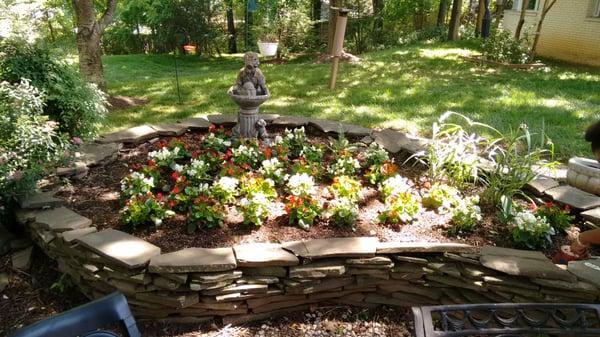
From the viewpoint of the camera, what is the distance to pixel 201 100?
6195 millimetres

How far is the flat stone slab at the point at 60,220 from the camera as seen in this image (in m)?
2.70

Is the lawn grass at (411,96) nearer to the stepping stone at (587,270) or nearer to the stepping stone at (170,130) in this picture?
the stepping stone at (170,130)

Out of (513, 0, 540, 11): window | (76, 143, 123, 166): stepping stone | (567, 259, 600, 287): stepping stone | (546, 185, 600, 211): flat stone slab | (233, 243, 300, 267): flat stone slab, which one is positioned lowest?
(567, 259, 600, 287): stepping stone

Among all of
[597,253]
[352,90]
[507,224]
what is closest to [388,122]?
[352,90]

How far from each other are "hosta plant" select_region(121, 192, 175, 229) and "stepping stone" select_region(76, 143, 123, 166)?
1.03 metres

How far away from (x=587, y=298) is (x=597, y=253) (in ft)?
1.89

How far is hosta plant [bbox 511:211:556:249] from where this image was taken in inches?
107

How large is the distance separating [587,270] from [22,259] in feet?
11.5

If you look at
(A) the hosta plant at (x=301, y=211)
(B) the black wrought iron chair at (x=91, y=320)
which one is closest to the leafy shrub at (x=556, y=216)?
(A) the hosta plant at (x=301, y=211)

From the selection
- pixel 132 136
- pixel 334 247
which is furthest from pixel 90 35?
pixel 334 247

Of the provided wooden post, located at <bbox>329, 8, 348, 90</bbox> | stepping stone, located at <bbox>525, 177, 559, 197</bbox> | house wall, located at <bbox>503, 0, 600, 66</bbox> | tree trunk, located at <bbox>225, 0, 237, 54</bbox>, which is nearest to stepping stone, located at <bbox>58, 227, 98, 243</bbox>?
stepping stone, located at <bbox>525, 177, 559, 197</bbox>

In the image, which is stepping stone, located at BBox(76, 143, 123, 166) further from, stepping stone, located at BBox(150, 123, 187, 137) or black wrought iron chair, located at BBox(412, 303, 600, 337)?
black wrought iron chair, located at BBox(412, 303, 600, 337)

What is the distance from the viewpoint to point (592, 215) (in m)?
2.94

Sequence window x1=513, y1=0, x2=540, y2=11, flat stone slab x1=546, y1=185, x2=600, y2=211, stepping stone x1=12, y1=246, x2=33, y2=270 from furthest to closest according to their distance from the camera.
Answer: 1. window x1=513, y1=0, x2=540, y2=11
2. flat stone slab x1=546, y1=185, x2=600, y2=211
3. stepping stone x1=12, y1=246, x2=33, y2=270
